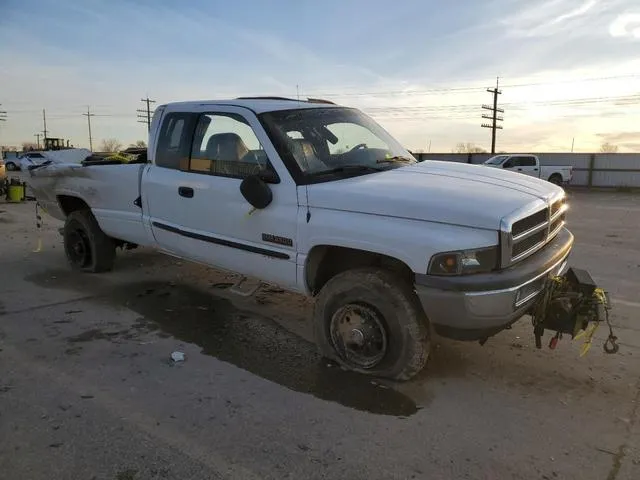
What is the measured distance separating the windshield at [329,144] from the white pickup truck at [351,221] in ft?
0.05

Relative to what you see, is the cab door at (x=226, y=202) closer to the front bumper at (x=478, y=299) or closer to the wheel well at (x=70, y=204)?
the front bumper at (x=478, y=299)

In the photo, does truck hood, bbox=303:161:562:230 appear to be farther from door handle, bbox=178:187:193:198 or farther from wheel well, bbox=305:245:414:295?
door handle, bbox=178:187:193:198

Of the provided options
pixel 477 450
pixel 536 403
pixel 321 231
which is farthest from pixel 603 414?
pixel 321 231

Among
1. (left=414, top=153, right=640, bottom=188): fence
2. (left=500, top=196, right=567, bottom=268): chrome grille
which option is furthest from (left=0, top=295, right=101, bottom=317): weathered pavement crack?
Answer: (left=414, top=153, right=640, bottom=188): fence

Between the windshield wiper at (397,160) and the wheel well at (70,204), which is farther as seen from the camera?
the wheel well at (70,204)

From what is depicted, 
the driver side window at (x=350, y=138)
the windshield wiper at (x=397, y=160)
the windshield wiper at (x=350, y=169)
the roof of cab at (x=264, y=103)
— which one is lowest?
the windshield wiper at (x=350, y=169)

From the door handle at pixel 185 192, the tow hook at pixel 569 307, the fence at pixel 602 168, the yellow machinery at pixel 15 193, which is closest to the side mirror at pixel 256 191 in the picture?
the door handle at pixel 185 192

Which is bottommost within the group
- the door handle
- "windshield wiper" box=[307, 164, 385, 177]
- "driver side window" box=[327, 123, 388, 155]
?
the door handle

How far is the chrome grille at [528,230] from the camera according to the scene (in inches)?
126

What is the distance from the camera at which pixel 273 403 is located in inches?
135

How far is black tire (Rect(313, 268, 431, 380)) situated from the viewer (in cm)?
353

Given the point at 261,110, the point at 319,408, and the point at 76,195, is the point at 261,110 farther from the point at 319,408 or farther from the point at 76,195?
the point at 76,195

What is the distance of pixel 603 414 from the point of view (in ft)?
10.8

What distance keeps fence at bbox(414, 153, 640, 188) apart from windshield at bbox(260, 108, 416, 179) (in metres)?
26.5
